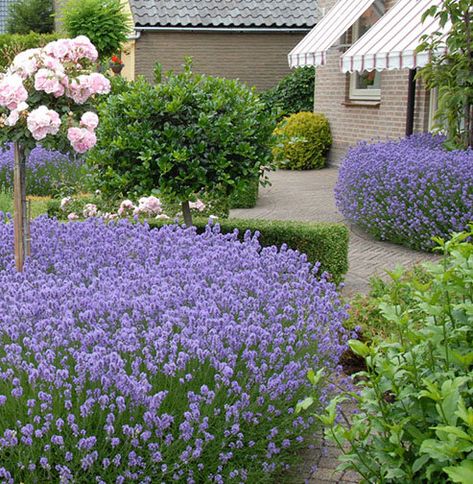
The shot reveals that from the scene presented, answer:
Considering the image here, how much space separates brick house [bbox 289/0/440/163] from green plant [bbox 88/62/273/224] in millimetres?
4132

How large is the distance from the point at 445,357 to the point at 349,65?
11.1m

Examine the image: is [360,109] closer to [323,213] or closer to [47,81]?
[323,213]

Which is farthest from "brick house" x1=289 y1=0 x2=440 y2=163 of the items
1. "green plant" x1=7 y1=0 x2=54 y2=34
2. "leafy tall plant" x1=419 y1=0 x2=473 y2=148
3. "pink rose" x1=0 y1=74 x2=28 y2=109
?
"green plant" x1=7 y1=0 x2=54 y2=34

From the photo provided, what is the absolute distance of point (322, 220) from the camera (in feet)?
39.7

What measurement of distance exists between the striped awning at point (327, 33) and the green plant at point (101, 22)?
940cm

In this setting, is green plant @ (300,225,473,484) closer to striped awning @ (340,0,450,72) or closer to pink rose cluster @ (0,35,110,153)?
pink rose cluster @ (0,35,110,153)

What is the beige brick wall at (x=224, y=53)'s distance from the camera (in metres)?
25.4

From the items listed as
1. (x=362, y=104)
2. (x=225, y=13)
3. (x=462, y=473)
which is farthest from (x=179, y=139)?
(x=225, y=13)

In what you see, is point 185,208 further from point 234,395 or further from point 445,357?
point 445,357

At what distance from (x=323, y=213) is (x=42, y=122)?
8.05 metres

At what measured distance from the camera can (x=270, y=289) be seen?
451 cm

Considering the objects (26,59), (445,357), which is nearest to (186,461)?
(445,357)

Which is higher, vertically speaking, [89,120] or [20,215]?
[89,120]

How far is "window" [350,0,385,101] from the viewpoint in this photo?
54.7 feet
